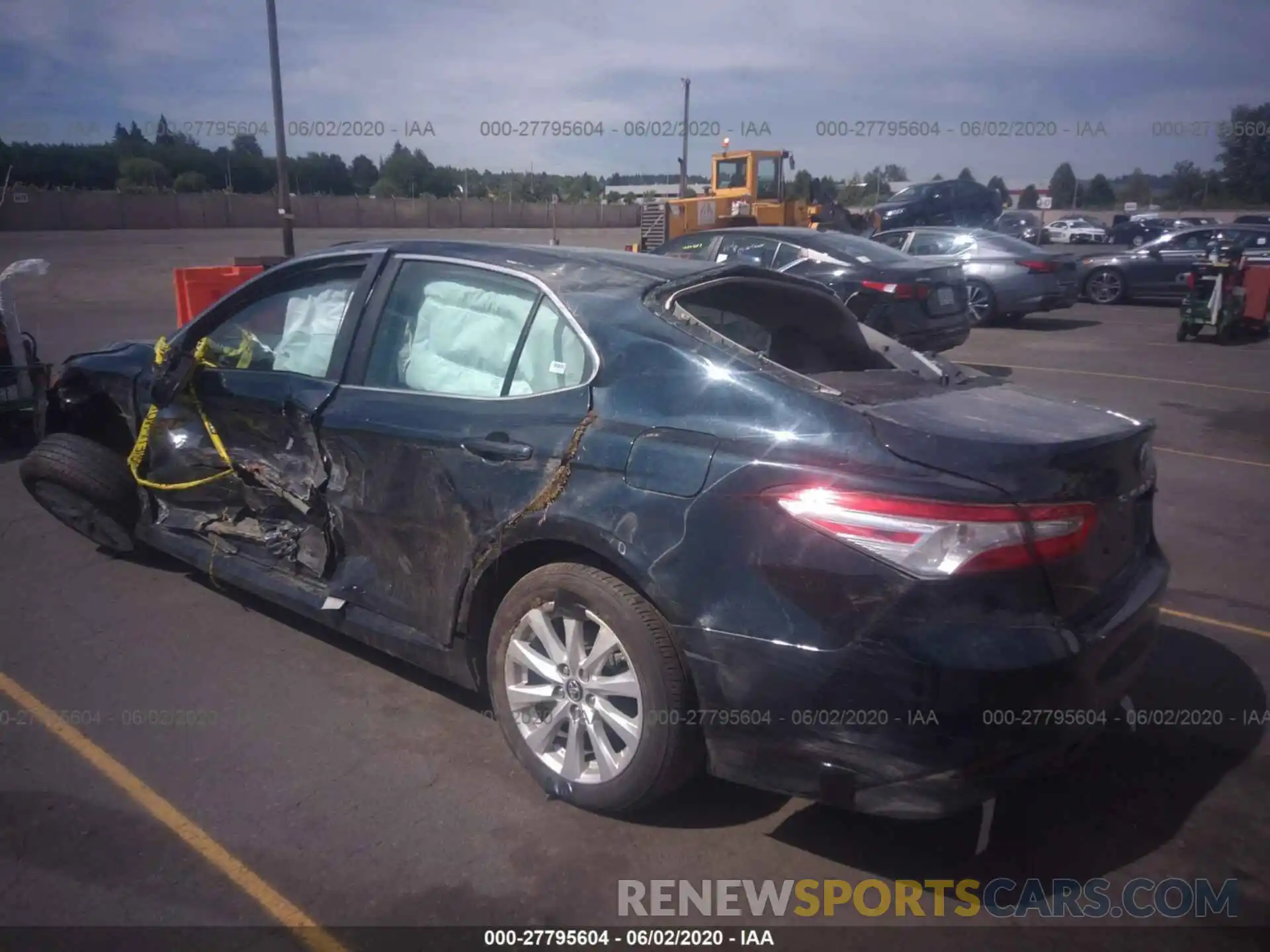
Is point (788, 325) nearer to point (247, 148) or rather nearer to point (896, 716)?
point (896, 716)

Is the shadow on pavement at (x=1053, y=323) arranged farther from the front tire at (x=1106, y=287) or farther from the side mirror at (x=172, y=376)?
the side mirror at (x=172, y=376)

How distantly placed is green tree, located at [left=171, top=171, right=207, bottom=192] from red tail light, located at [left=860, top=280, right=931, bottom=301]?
61934 mm

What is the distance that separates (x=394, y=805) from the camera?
10.6ft

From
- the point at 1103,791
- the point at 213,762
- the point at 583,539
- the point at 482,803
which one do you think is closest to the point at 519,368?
the point at 583,539

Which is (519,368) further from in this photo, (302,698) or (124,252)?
(124,252)

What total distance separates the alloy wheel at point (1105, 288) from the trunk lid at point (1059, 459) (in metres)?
17.2

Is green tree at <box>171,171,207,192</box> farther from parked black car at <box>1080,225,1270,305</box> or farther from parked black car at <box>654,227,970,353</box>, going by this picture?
parked black car at <box>654,227,970,353</box>

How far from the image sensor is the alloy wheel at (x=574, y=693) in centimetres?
303

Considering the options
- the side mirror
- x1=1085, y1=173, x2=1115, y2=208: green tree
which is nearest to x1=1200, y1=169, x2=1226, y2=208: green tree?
x1=1085, y1=173, x2=1115, y2=208: green tree

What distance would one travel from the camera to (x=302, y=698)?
3891 mm

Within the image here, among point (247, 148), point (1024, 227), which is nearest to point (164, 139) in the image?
point (247, 148)

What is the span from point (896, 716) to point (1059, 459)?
33.0 inches

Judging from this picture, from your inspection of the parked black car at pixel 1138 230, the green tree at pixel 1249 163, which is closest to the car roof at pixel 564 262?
the parked black car at pixel 1138 230

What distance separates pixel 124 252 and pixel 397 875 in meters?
33.5
